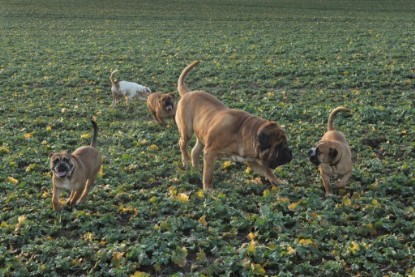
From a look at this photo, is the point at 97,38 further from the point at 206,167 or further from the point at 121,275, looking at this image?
the point at 121,275

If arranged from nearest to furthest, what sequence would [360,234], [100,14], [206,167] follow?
1. [360,234]
2. [206,167]
3. [100,14]

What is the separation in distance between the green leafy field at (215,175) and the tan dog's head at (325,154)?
467 millimetres

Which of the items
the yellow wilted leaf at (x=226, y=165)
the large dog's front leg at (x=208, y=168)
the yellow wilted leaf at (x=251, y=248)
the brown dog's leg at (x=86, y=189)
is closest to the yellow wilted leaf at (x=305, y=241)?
the yellow wilted leaf at (x=251, y=248)

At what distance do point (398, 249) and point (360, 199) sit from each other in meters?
1.42

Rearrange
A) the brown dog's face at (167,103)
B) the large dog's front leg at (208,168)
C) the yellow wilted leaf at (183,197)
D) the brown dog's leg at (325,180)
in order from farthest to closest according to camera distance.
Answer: the brown dog's face at (167,103) → the large dog's front leg at (208,168) → the brown dog's leg at (325,180) → the yellow wilted leaf at (183,197)

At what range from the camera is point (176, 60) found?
70.6 feet

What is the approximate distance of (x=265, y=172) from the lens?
823cm

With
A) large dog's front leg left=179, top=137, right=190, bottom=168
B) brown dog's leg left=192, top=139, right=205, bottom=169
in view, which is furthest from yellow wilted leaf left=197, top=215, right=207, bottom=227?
large dog's front leg left=179, top=137, right=190, bottom=168

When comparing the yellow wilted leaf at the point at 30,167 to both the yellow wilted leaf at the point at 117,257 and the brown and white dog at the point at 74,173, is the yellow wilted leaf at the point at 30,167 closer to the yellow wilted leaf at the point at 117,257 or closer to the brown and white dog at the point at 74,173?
the brown and white dog at the point at 74,173

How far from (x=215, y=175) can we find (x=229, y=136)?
3.88 ft

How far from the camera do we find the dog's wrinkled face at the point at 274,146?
7.36m

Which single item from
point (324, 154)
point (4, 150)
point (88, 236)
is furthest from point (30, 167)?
point (324, 154)

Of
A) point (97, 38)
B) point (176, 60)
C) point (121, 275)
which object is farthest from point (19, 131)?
point (97, 38)

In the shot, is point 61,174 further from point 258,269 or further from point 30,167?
point 258,269
